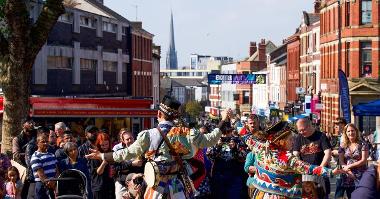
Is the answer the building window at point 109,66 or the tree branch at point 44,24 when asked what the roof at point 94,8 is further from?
the tree branch at point 44,24

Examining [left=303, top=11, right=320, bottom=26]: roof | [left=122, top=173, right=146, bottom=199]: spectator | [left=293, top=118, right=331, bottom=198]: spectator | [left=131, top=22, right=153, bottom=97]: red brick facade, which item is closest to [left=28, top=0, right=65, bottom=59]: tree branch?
[left=122, top=173, right=146, bottom=199]: spectator

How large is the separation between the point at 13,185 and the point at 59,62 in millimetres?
41472

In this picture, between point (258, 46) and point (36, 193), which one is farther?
point (258, 46)

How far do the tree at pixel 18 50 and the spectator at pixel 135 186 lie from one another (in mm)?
7791

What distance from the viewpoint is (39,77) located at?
51.1 metres

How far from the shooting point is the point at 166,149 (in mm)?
10578

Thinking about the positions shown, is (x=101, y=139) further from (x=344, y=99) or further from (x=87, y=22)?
(x=87, y=22)

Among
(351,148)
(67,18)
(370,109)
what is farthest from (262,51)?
(351,148)

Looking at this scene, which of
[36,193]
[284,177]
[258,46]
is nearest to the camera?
[284,177]

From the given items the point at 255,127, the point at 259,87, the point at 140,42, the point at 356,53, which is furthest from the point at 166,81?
the point at 255,127

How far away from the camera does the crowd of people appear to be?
34.1 ft

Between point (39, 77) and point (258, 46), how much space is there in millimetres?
73626

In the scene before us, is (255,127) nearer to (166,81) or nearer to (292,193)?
(292,193)

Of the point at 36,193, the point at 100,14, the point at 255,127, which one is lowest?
the point at 36,193
